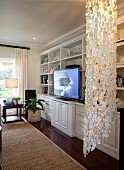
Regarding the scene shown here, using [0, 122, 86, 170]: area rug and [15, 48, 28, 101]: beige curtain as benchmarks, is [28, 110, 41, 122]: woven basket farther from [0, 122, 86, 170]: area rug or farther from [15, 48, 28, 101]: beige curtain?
[15, 48, 28, 101]: beige curtain

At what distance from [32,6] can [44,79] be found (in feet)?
10.8

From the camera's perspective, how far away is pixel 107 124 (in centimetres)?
209

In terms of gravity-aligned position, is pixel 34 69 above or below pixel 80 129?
above

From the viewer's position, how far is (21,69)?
20.1 ft

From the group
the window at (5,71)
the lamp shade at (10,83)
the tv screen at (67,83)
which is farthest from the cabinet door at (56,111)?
the window at (5,71)

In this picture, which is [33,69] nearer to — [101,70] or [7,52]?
[7,52]

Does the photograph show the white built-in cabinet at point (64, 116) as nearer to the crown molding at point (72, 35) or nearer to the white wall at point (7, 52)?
the crown molding at point (72, 35)

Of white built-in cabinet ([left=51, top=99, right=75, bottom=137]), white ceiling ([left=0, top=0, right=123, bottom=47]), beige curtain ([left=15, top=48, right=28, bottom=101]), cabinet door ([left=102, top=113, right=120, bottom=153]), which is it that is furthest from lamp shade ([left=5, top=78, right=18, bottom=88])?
cabinet door ([left=102, top=113, right=120, bottom=153])

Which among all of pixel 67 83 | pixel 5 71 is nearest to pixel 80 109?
pixel 67 83

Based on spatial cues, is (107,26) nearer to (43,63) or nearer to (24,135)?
(24,135)

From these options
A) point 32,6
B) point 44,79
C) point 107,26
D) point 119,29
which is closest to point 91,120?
point 107,26

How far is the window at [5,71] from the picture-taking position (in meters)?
5.99

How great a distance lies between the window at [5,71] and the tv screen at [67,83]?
7.22ft

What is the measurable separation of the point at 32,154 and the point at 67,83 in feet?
6.66
